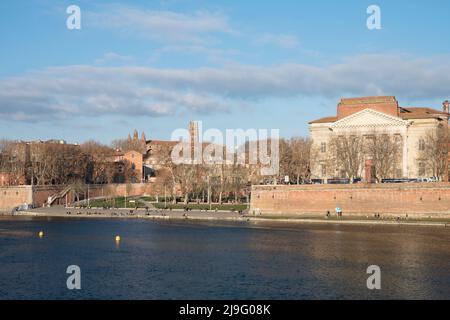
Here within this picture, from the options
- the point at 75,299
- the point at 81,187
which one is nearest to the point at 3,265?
the point at 75,299

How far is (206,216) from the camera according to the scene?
6869 cm

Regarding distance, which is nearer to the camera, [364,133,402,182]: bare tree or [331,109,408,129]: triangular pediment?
[364,133,402,182]: bare tree

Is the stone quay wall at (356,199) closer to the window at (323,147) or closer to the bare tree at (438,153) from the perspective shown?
the bare tree at (438,153)

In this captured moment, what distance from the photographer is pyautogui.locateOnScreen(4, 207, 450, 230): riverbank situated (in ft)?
198

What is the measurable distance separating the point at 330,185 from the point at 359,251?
89.4 ft

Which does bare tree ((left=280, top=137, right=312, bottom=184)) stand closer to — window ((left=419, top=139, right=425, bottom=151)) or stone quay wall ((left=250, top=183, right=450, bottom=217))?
stone quay wall ((left=250, top=183, right=450, bottom=217))

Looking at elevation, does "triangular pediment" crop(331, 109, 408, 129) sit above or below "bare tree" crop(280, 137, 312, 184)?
above

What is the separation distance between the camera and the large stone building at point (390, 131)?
78.9 meters

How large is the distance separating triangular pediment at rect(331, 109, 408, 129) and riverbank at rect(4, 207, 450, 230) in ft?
62.1

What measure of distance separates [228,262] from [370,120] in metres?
48.7
